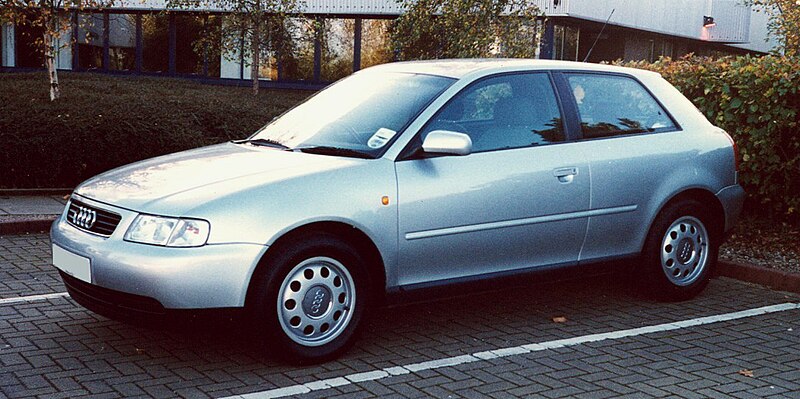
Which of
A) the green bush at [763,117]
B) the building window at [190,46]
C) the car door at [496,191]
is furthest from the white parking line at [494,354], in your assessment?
the building window at [190,46]

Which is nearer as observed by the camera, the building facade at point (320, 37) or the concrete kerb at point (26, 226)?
the concrete kerb at point (26, 226)

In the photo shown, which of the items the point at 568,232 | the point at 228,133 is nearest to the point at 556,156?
the point at 568,232

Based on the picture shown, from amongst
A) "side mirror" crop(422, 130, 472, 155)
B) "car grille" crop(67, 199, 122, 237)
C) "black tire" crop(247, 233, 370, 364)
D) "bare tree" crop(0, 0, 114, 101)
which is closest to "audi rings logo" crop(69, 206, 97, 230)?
"car grille" crop(67, 199, 122, 237)

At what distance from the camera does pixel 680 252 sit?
723cm

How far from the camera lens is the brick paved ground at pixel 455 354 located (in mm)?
5215

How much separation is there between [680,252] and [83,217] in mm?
4050

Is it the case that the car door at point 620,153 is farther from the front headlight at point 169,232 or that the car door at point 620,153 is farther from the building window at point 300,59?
the building window at point 300,59

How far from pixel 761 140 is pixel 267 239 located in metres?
5.77

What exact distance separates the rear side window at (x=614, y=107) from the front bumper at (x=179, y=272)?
2613 mm

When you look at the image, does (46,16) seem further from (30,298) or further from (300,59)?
(300,59)

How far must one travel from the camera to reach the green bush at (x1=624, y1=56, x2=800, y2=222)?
9312 millimetres

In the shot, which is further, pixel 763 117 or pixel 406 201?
pixel 763 117

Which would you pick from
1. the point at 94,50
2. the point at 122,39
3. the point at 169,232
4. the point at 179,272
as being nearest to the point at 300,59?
the point at 122,39

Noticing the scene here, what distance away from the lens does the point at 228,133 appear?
43.3 feet
